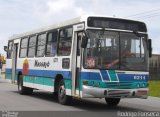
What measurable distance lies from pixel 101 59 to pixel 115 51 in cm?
62

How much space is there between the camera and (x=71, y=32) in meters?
16.2

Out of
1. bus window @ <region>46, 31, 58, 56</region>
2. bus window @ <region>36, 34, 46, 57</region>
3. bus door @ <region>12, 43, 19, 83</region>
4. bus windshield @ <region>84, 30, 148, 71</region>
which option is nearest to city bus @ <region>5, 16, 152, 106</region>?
bus windshield @ <region>84, 30, 148, 71</region>

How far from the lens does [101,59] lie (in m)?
14.7

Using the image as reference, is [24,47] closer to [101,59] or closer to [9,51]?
[9,51]

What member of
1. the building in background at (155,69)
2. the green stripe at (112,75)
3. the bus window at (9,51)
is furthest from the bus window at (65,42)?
the building in background at (155,69)

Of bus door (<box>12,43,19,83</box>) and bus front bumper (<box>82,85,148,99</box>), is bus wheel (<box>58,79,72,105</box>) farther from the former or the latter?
bus door (<box>12,43,19,83</box>)

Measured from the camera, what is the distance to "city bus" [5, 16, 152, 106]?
14.6 metres

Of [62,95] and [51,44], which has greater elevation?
[51,44]

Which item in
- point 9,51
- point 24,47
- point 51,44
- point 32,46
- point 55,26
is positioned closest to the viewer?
point 55,26

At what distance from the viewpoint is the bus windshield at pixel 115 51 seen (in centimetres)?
1472

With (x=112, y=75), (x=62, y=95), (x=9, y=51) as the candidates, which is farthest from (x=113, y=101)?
(x=9, y=51)

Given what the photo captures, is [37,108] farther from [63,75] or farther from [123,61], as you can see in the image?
[123,61]

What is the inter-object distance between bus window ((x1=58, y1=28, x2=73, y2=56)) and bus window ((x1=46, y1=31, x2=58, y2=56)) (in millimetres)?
515

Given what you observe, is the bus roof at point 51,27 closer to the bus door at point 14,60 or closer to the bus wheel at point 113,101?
the bus door at point 14,60
